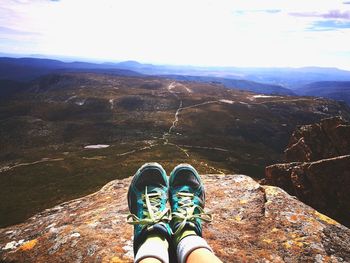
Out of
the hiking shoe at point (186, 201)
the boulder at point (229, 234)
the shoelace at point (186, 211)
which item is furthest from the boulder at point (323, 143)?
the shoelace at point (186, 211)

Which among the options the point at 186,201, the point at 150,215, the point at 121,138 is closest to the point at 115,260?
the point at 150,215

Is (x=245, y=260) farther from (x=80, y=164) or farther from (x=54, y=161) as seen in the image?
(x=54, y=161)

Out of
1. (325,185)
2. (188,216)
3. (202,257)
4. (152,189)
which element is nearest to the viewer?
(202,257)

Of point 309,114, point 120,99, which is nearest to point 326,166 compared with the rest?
point 120,99

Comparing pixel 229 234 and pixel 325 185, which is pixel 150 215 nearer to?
pixel 229 234

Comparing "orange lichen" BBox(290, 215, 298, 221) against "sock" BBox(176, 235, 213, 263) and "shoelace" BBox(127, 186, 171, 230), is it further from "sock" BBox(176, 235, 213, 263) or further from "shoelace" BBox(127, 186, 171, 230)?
"sock" BBox(176, 235, 213, 263)

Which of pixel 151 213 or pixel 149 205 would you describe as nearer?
pixel 151 213

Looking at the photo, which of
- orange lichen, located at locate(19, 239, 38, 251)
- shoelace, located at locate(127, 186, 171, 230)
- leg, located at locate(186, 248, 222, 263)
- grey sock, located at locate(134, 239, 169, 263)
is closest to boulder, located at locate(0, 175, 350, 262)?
orange lichen, located at locate(19, 239, 38, 251)
